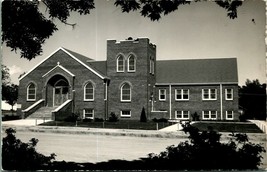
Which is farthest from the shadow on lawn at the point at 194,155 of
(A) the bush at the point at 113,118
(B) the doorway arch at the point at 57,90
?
(B) the doorway arch at the point at 57,90

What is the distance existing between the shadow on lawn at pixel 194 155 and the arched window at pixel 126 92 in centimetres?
1912

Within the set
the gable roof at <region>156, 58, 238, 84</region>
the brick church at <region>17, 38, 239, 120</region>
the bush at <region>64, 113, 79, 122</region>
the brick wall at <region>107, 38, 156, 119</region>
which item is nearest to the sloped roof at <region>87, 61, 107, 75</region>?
the brick church at <region>17, 38, 239, 120</region>

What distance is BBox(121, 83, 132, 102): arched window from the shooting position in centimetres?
2697

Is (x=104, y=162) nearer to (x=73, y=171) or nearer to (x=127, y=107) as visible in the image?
(x=73, y=171)

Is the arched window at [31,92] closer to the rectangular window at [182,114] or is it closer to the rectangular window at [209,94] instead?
the rectangular window at [182,114]

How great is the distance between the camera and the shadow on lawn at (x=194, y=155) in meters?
6.62

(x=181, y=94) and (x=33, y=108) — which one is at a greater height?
(x=181, y=94)

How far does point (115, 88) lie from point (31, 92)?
7535 mm

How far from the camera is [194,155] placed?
22.5ft

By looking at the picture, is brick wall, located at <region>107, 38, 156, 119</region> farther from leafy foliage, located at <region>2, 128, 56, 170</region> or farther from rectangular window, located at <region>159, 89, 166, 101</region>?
leafy foliage, located at <region>2, 128, 56, 170</region>

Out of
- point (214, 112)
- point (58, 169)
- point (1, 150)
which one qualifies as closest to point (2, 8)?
point (1, 150)

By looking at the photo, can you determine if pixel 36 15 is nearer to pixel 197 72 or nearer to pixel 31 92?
pixel 31 92

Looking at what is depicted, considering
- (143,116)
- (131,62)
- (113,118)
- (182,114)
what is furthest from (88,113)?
(182,114)

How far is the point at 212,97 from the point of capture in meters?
28.9
